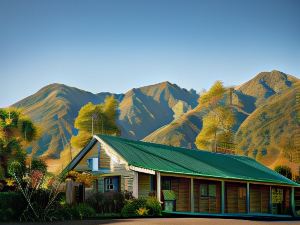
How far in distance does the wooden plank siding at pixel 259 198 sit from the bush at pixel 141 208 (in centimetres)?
1688

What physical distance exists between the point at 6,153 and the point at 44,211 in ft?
104

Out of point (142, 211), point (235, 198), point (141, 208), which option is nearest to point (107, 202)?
A: point (141, 208)

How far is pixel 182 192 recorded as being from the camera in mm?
39219

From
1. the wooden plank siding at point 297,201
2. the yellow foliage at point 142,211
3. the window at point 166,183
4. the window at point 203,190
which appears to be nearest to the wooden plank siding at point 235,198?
the window at point 203,190

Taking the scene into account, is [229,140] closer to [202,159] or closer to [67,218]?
[202,159]

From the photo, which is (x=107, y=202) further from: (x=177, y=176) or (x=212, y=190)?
(x=212, y=190)

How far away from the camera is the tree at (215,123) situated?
9406 cm

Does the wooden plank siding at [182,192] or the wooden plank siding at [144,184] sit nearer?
the wooden plank siding at [144,184]

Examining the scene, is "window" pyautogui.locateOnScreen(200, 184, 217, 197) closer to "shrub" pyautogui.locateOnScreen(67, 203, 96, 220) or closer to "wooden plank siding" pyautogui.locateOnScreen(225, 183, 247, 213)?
"wooden plank siding" pyautogui.locateOnScreen(225, 183, 247, 213)

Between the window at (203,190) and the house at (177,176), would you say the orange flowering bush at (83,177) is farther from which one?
the window at (203,190)

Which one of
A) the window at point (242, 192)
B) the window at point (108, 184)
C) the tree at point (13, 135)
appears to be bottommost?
the window at point (242, 192)

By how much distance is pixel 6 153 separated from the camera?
55656 millimetres

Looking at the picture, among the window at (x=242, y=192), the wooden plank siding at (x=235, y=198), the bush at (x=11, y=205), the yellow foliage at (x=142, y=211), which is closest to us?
Answer: the bush at (x=11, y=205)

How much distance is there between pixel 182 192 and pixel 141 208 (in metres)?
9.19
